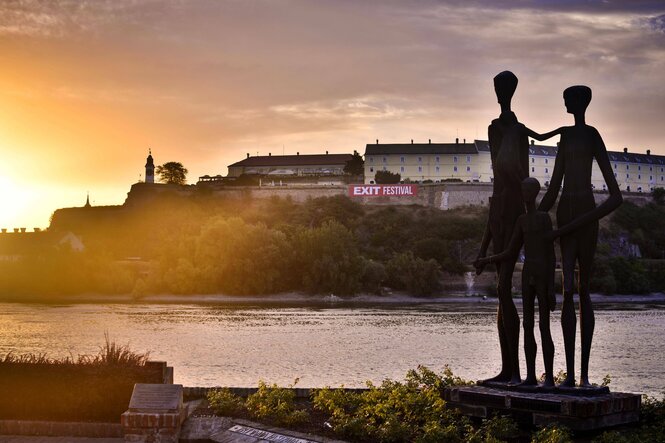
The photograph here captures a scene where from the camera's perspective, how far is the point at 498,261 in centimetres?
1586

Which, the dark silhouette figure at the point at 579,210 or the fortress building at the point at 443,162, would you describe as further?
the fortress building at the point at 443,162

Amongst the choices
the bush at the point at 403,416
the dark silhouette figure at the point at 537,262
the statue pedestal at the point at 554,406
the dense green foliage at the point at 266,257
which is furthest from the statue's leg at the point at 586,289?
the dense green foliage at the point at 266,257

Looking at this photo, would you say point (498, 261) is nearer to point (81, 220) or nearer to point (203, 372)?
point (203, 372)

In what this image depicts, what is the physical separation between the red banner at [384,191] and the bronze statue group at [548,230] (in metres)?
105

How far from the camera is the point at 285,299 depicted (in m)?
91.9

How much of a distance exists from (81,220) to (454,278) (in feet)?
185

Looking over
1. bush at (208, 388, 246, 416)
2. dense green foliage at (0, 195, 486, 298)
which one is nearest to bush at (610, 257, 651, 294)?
dense green foliage at (0, 195, 486, 298)

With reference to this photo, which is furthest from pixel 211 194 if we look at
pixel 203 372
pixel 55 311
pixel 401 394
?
pixel 401 394

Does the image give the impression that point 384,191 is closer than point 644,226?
No

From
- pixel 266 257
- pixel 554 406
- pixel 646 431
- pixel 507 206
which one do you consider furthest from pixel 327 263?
pixel 646 431

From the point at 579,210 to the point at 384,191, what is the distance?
107 m

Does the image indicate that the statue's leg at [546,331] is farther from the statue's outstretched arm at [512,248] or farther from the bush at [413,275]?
the bush at [413,275]

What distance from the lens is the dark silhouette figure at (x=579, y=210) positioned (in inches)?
585

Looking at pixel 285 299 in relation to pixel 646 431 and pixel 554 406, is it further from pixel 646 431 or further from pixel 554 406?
pixel 646 431
